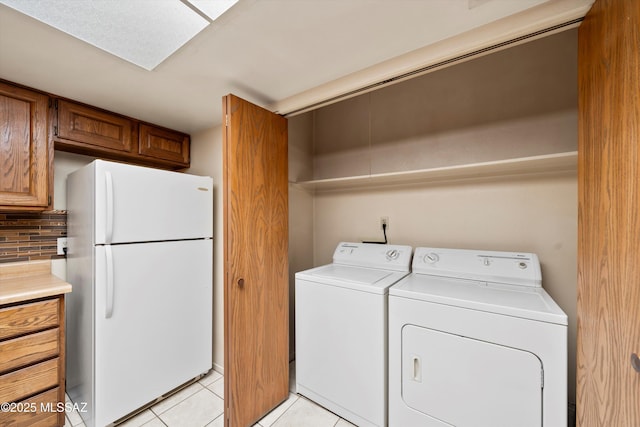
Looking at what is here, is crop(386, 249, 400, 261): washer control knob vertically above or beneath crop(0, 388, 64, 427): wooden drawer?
above

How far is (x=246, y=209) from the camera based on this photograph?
59.6 inches

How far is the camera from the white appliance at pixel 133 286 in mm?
1543

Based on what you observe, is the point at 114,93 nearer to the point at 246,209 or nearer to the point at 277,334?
the point at 246,209

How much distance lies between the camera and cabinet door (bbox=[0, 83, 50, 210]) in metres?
1.53

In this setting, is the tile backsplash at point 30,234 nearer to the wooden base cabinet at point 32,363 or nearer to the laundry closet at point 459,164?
the wooden base cabinet at point 32,363

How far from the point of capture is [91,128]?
1.85 metres

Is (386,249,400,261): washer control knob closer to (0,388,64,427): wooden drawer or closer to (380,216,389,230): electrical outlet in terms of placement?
(380,216,389,230): electrical outlet

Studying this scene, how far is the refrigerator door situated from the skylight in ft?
2.38

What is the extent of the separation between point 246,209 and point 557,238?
1.89 metres

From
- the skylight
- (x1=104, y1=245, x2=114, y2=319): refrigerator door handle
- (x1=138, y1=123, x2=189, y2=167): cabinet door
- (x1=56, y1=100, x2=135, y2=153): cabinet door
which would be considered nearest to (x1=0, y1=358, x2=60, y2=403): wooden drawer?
(x1=104, y1=245, x2=114, y2=319): refrigerator door handle

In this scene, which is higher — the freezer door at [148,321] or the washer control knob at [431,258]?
the washer control knob at [431,258]

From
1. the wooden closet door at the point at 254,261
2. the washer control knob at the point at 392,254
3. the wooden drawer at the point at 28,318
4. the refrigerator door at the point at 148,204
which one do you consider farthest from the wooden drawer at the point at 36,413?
the washer control knob at the point at 392,254

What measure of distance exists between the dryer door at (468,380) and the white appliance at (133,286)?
5.31 ft

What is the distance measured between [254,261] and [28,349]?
1.35 m
